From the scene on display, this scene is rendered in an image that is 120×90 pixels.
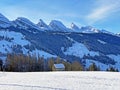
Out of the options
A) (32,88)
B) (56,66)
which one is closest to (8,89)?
(32,88)

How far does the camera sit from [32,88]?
25062 millimetres

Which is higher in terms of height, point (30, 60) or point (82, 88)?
point (30, 60)

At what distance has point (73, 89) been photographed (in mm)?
24766

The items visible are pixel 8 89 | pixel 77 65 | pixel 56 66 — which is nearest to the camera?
pixel 8 89

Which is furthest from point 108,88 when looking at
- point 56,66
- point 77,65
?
point 77,65

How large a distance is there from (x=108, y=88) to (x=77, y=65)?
110 m

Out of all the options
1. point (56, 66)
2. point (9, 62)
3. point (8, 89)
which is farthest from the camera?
point (9, 62)

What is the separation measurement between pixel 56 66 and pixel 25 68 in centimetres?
5591

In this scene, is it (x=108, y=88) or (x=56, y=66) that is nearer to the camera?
(x=108, y=88)

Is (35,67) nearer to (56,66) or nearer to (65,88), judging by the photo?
(56,66)

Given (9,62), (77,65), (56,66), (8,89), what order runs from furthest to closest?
(77,65) → (9,62) → (56,66) → (8,89)

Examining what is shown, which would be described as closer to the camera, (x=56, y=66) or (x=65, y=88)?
(x=65, y=88)

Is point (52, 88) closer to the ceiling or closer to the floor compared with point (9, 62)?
closer to the floor

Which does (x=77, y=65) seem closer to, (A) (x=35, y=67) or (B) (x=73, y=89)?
(A) (x=35, y=67)
